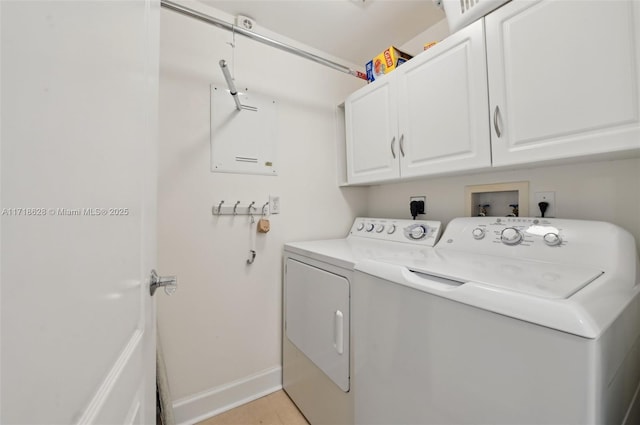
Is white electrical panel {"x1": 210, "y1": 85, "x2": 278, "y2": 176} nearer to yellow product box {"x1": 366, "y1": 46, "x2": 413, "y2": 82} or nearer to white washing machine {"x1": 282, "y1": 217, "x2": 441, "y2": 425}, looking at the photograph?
white washing machine {"x1": 282, "y1": 217, "x2": 441, "y2": 425}

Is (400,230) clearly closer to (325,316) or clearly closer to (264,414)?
(325,316)

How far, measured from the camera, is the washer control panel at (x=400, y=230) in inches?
59.8

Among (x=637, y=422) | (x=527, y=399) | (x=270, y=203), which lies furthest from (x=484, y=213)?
(x=270, y=203)

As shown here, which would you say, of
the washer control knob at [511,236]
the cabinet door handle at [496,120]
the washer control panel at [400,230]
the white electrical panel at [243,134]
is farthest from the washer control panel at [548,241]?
the white electrical panel at [243,134]

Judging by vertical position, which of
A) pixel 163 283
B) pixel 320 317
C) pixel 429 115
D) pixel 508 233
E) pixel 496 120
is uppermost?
pixel 429 115

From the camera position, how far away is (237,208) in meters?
1.66

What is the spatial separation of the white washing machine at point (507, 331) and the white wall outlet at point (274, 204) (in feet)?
2.98

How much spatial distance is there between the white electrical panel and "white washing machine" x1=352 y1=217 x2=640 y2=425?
1.09 meters

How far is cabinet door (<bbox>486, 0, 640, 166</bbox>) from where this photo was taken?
2.76ft

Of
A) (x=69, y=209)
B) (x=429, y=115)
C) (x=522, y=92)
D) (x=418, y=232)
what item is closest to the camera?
(x=69, y=209)

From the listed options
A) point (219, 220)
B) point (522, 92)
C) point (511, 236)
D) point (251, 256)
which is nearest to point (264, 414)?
point (251, 256)

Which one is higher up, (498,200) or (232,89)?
(232,89)

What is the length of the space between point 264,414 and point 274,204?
134 cm

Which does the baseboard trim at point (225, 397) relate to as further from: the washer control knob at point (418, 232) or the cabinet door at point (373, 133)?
the cabinet door at point (373, 133)
